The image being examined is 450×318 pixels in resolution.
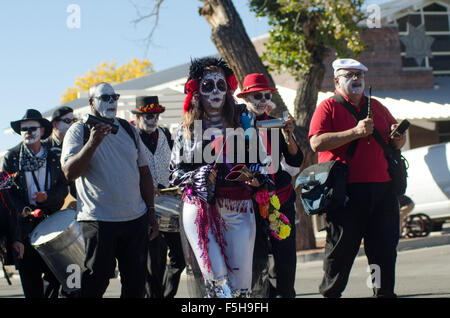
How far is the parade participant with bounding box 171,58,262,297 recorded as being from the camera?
17.0ft

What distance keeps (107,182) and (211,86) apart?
1.03 meters

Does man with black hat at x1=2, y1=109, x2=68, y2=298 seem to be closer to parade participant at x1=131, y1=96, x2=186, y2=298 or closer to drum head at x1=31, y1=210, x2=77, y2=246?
drum head at x1=31, y1=210, x2=77, y2=246

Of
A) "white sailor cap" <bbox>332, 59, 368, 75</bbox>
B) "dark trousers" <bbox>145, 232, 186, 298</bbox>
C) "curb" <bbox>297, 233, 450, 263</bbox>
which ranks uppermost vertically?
"white sailor cap" <bbox>332, 59, 368, 75</bbox>

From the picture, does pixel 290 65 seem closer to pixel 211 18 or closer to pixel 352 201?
pixel 211 18

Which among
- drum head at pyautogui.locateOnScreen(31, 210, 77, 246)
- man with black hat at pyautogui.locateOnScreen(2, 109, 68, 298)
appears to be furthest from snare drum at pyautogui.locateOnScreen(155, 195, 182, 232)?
man with black hat at pyautogui.locateOnScreen(2, 109, 68, 298)

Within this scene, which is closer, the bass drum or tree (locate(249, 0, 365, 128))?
the bass drum

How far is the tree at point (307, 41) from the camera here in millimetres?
13906

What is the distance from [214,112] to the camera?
547 centimetres

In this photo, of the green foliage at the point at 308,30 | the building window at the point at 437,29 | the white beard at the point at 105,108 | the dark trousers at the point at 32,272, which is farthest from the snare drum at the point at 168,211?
the building window at the point at 437,29

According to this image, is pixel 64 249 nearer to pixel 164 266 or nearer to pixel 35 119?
pixel 164 266

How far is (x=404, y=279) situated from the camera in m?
9.45

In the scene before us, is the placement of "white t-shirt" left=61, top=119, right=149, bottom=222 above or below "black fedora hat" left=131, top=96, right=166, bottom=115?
below

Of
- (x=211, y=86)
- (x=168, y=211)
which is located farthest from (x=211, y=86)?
(x=168, y=211)
